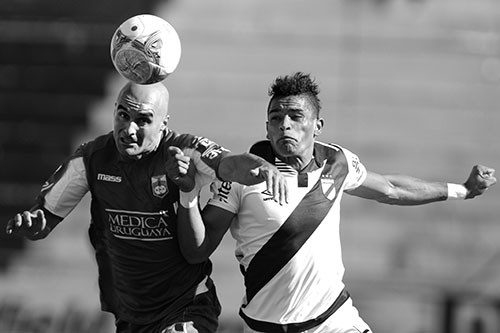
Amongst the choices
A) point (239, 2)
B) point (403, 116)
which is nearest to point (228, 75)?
point (239, 2)

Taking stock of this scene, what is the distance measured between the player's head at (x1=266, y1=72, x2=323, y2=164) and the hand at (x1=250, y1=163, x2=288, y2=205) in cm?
70

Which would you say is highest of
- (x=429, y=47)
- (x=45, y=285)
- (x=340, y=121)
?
(x=429, y=47)

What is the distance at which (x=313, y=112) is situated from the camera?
5.74m

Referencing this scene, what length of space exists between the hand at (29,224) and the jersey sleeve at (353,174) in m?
1.74

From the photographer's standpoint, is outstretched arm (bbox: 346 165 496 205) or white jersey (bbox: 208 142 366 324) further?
outstretched arm (bbox: 346 165 496 205)

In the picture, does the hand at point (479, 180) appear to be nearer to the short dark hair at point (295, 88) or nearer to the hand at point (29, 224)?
the short dark hair at point (295, 88)

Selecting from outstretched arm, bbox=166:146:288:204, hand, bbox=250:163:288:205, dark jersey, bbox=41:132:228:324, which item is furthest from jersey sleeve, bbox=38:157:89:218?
hand, bbox=250:163:288:205

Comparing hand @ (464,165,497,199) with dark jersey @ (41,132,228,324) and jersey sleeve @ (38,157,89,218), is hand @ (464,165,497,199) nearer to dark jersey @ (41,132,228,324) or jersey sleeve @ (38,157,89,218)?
dark jersey @ (41,132,228,324)

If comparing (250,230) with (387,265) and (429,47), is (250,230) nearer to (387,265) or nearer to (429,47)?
(387,265)

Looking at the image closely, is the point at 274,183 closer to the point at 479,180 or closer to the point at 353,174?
the point at 353,174

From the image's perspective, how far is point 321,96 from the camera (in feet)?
41.3

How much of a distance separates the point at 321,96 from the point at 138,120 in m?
7.25

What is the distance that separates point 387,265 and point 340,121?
1.88 m

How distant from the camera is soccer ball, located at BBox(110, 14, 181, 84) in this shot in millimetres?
5652
